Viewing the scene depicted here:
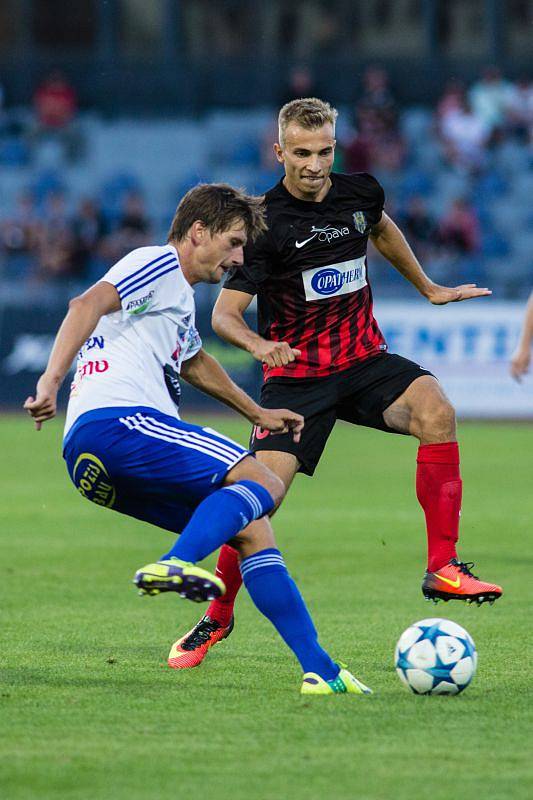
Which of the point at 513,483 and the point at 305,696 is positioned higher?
the point at 305,696

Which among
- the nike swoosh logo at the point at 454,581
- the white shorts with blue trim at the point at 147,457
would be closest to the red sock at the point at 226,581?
the nike swoosh logo at the point at 454,581

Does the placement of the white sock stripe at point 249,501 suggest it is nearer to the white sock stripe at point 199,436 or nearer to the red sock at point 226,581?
the white sock stripe at point 199,436

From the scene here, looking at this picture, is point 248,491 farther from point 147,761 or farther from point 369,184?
point 369,184

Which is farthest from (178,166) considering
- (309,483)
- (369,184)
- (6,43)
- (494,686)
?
(494,686)

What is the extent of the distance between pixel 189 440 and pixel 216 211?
0.90m

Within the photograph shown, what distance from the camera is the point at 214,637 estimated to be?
21.0 feet

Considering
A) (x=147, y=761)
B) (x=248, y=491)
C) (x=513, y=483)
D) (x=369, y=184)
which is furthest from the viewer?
(x=513, y=483)

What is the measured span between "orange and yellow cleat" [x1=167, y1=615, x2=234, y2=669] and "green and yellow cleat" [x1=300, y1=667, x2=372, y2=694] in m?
0.88

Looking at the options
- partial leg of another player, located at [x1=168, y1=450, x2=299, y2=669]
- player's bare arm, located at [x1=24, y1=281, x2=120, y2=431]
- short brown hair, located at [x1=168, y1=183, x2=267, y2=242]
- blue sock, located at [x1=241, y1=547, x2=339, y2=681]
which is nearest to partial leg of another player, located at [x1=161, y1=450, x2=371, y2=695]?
blue sock, located at [x1=241, y1=547, x2=339, y2=681]

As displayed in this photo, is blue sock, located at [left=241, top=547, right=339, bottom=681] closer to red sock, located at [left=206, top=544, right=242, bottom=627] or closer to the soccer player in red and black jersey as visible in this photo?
red sock, located at [left=206, top=544, right=242, bottom=627]

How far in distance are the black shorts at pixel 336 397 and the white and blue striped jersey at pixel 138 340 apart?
51.1 inches

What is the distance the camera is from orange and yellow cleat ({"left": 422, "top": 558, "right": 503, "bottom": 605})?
6.40m

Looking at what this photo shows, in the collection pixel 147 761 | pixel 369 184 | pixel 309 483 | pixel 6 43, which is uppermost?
pixel 369 184

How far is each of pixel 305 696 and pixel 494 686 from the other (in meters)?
0.79
